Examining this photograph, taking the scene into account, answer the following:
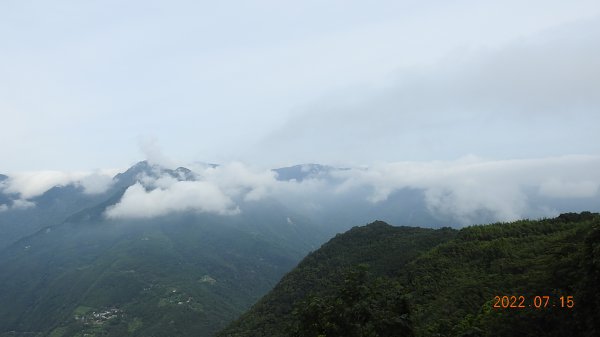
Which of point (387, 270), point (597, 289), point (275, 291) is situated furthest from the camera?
point (275, 291)

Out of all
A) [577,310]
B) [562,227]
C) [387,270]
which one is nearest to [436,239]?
[387,270]

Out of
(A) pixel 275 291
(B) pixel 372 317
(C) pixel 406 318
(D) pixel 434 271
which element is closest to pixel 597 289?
(C) pixel 406 318

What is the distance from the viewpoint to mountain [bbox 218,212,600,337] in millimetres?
39031

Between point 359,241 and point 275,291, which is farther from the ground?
point 359,241

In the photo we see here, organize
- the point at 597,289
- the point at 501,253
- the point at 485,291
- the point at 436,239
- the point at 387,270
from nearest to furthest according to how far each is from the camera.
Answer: the point at 597,289 → the point at 485,291 → the point at 501,253 → the point at 387,270 → the point at 436,239

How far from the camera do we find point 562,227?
279ft

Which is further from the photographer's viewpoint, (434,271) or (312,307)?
(434,271)

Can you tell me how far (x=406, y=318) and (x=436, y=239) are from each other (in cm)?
10064

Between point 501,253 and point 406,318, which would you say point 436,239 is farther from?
point 406,318

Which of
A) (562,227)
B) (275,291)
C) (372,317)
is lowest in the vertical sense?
(275,291)

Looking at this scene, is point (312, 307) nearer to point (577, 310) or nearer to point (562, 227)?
point (577, 310)

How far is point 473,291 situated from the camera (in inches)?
2576

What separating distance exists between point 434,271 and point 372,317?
5568 centimetres

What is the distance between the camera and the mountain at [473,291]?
128 ft
